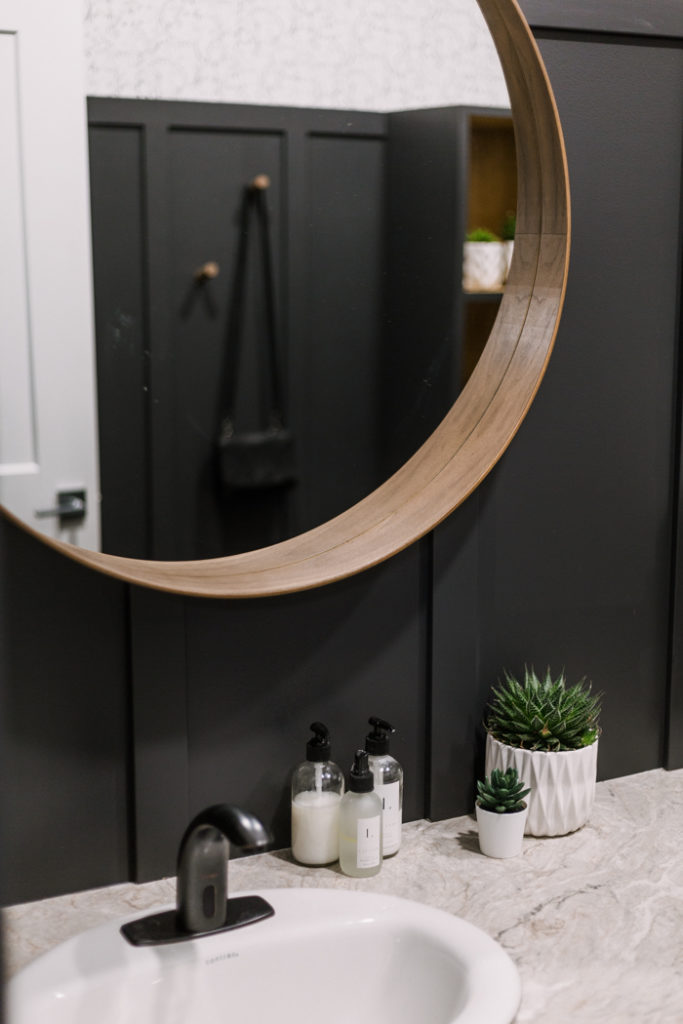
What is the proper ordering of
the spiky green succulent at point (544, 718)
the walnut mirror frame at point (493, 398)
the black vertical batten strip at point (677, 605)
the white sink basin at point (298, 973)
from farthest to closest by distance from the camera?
the black vertical batten strip at point (677, 605) → the spiky green succulent at point (544, 718) → the walnut mirror frame at point (493, 398) → the white sink basin at point (298, 973)

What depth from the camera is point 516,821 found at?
134 cm

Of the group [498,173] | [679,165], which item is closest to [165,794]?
[498,173]

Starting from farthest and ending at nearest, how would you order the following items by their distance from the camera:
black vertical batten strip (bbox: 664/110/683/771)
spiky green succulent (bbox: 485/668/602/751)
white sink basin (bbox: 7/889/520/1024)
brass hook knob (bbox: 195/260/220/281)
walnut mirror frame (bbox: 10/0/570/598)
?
black vertical batten strip (bbox: 664/110/683/771)
spiky green succulent (bbox: 485/668/602/751)
walnut mirror frame (bbox: 10/0/570/598)
brass hook knob (bbox: 195/260/220/281)
white sink basin (bbox: 7/889/520/1024)

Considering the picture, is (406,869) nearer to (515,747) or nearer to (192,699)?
(515,747)

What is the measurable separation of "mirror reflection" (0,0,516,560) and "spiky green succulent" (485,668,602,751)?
33 cm

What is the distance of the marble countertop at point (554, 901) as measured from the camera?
3.64 ft

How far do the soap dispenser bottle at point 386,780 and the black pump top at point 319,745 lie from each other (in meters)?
0.06

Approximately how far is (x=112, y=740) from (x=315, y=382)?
448 mm

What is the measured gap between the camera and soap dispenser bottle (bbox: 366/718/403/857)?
1324 mm

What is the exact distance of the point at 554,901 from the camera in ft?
4.16

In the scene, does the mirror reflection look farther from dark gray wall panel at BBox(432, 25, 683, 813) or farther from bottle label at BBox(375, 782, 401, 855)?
bottle label at BBox(375, 782, 401, 855)

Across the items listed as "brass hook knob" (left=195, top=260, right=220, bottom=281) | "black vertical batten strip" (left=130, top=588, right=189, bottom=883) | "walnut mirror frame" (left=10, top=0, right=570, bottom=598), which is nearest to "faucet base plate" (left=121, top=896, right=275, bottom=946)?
"black vertical batten strip" (left=130, top=588, right=189, bottom=883)

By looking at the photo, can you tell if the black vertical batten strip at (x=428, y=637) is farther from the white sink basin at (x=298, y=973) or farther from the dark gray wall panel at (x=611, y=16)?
the dark gray wall panel at (x=611, y=16)

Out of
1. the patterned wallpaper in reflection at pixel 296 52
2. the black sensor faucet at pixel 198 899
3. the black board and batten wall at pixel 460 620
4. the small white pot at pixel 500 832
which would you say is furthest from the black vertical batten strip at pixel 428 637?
the patterned wallpaper in reflection at pixel 296 52
